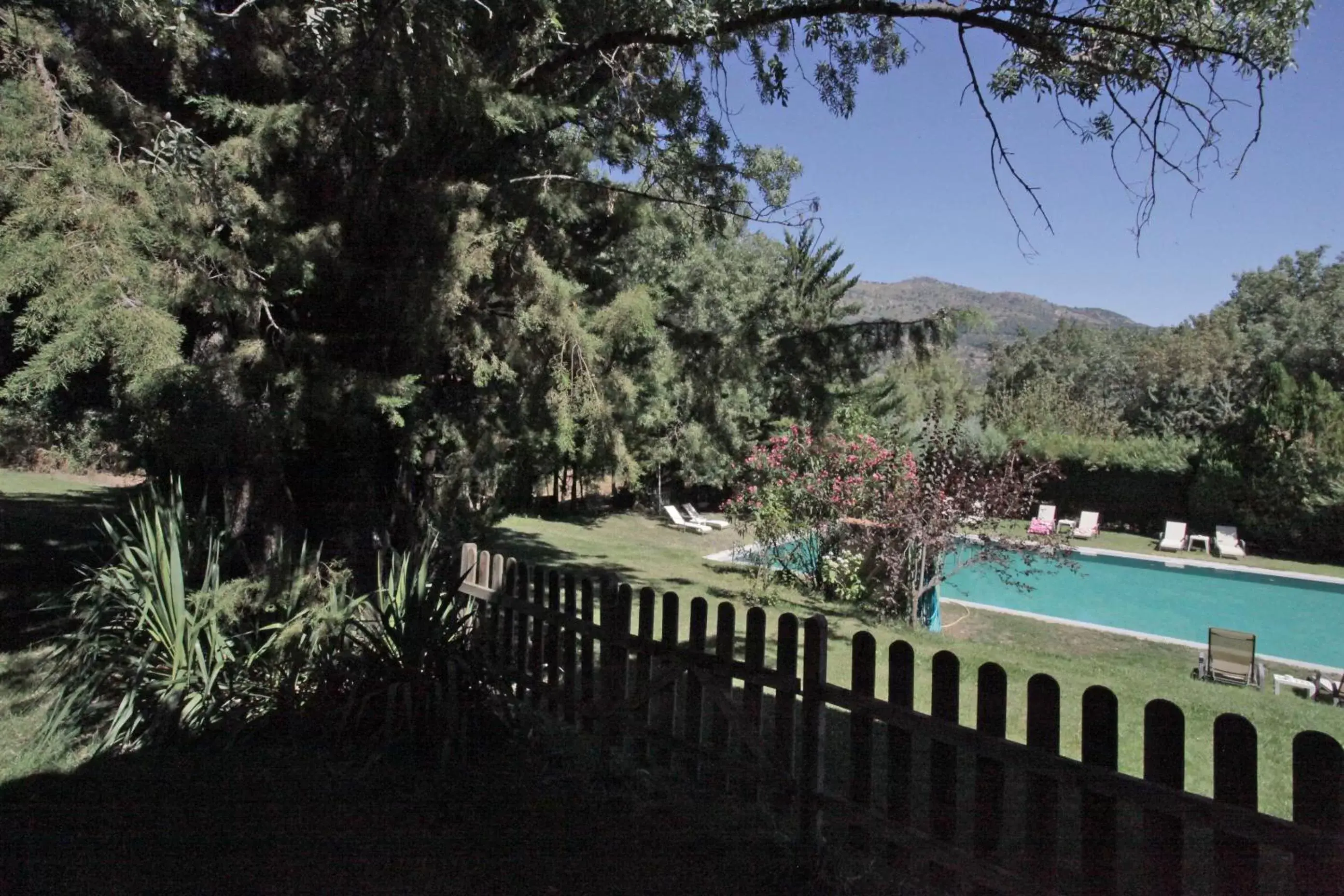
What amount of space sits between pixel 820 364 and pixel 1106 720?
152 inches

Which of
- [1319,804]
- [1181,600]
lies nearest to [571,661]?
[1319,804]

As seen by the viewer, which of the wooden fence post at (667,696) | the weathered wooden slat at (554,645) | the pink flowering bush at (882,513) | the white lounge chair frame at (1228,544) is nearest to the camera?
the wooden fence post at (667,696)

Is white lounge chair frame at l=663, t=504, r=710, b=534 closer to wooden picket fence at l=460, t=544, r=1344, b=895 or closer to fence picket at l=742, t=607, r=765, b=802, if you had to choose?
wooden picket fence at l=460, t=544, r=1344, b=895

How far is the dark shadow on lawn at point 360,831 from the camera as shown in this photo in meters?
2.97

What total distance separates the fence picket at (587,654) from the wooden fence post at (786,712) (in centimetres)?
117

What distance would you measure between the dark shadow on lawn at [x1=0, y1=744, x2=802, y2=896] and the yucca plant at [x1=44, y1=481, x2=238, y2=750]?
0.26 meters

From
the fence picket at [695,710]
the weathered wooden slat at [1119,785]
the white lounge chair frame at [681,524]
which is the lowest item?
the white lounge chair frame at [681,524]

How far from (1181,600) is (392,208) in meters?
17.9

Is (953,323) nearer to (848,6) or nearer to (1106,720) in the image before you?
(848,6)

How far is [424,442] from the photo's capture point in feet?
21.5

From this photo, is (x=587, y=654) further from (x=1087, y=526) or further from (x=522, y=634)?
(x=1087, y=526)

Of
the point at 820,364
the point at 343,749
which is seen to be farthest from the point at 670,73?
the point at 343,749

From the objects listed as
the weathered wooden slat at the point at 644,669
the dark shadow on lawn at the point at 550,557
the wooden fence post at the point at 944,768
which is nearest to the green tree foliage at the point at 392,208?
the weathered wooden slat at the point at 644,669

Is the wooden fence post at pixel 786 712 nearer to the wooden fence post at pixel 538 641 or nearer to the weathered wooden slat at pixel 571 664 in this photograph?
the weathered wooden slat at pixel 571 664
